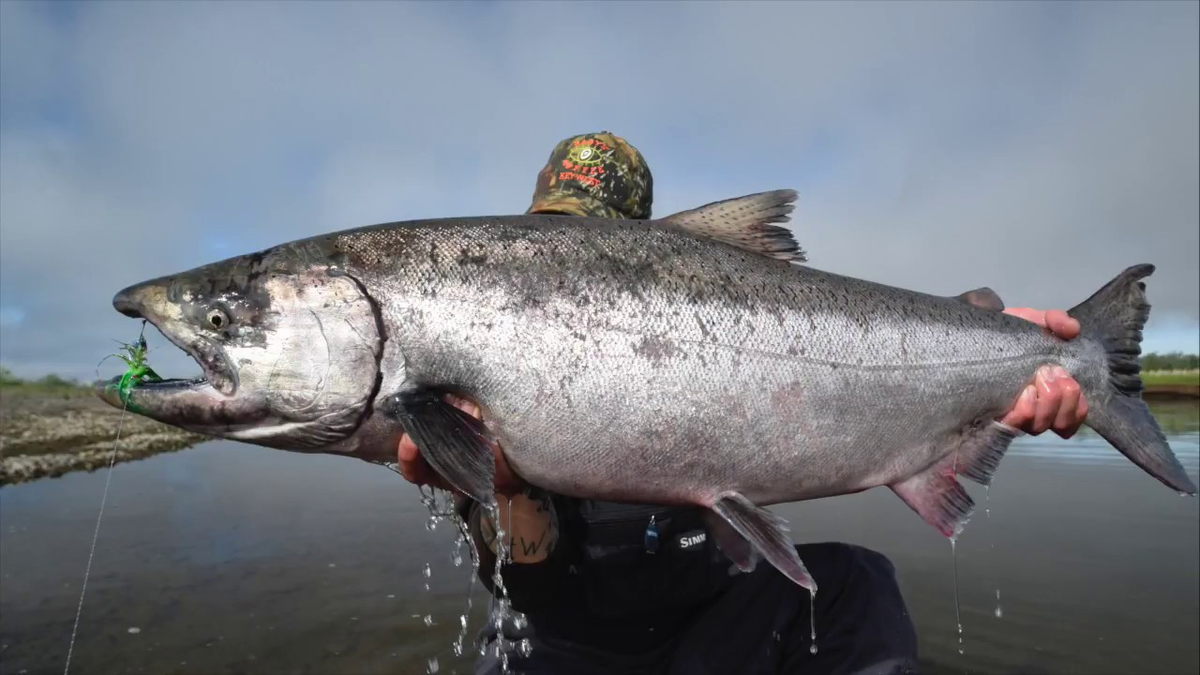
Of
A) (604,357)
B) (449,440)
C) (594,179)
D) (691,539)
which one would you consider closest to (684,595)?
(691,539)

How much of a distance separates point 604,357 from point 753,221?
111 centimetres

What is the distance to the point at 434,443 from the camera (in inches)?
95.0

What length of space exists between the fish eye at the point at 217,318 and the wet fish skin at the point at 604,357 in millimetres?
45

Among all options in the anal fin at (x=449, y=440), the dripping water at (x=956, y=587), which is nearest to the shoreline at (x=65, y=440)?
the anal fin at (x=449, y=440)

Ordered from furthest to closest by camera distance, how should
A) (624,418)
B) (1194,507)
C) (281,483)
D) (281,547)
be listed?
(281,483), (1194,507), (281,547), (624,418)

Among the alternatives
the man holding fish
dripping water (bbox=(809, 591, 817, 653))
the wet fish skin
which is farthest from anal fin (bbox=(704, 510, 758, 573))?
dripping water (bbox=(809, 591, 817, 653))

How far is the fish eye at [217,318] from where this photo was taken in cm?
248

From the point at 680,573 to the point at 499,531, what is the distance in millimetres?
1330

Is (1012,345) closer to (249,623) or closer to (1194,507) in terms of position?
(249,623)

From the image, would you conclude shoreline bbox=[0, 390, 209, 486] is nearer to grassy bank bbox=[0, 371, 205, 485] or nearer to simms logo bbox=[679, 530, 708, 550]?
grassy bank bbox=[0, 371, 205, 485]

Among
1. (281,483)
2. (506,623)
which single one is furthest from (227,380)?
(281,483)

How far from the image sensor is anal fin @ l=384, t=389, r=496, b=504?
2412mm

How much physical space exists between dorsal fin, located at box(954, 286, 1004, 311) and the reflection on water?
3445mm

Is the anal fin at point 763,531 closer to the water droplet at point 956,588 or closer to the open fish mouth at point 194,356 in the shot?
the open fish mouth at point 194,356
